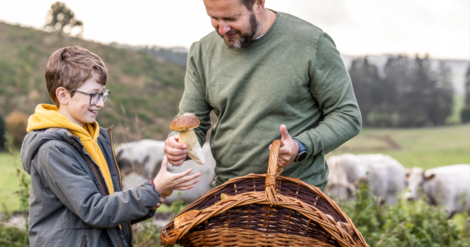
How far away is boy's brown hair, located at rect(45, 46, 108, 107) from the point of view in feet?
5.75

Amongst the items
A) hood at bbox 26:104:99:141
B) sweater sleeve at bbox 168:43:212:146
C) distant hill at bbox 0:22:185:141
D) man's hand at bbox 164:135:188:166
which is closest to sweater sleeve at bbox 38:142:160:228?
hood at bbox 26:104:99:141

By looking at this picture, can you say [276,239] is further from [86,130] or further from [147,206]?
[86,130]

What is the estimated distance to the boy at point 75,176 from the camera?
1.58 metres

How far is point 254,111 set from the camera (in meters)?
1.96

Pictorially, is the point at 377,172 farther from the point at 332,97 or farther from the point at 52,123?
the point at 52,123

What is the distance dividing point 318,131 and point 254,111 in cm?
35

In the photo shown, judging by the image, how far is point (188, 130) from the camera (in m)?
1.88

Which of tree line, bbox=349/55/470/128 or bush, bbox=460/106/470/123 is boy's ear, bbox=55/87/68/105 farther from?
bush, bbox=460/106/470/123

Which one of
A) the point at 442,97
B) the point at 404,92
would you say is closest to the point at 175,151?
the point at 404,92

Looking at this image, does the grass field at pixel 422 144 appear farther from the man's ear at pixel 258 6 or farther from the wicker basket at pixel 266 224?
the wicker basket at pixel 266 224

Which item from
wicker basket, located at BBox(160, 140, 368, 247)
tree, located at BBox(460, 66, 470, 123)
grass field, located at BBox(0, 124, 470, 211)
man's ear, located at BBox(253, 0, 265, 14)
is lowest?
grass field, located at BBox(0, 124, 470, 211)

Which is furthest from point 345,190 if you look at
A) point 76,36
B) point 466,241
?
point 76,36

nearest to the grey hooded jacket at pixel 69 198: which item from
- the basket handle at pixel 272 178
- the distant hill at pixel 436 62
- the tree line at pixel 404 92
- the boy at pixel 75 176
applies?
the boy at pixel 75 176

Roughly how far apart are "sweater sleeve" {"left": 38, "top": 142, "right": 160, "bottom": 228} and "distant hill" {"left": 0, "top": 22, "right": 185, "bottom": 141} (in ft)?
26.6
